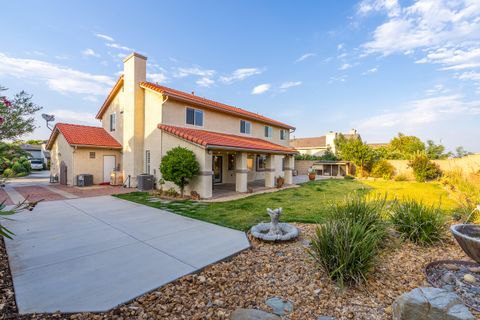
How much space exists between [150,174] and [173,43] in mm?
9256

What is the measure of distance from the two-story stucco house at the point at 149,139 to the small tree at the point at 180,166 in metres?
0.41

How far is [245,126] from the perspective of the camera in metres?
19.6

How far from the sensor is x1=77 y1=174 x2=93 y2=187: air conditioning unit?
15164mm

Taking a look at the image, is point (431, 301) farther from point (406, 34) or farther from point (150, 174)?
point (150, 174)

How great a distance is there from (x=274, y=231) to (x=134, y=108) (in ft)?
43.1

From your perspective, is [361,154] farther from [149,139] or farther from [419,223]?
[149,139]

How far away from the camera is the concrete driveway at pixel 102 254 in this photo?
327 centimetres

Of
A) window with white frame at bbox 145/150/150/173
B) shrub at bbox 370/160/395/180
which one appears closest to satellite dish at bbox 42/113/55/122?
window with white frame at bbox 145/150/150/173

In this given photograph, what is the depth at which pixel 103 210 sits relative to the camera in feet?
28.7

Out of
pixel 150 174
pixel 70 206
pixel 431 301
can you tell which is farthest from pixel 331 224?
pixel 150 174

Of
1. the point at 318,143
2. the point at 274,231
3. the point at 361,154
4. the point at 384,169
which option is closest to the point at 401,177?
the point at 384,169

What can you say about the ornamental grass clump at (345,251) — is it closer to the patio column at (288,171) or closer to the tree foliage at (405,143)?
the patio column at (288,171)

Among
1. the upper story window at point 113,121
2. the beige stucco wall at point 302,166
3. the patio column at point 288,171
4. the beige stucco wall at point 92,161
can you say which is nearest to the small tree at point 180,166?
the beige stucco wall at point 92,161

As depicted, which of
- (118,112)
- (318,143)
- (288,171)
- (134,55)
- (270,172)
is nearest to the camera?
(134,55)
